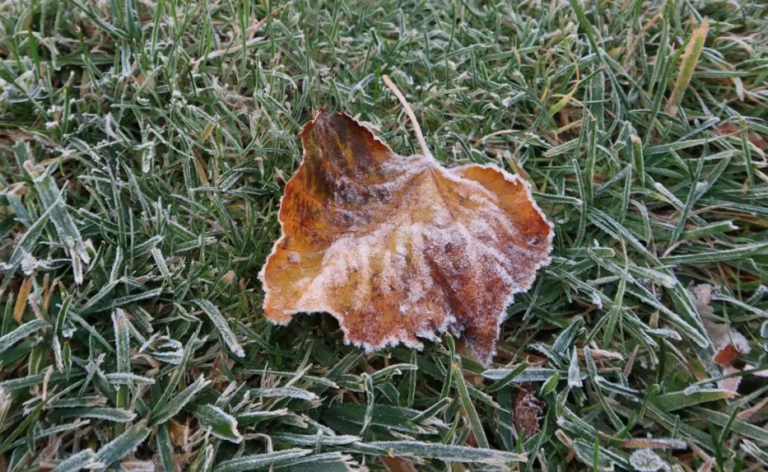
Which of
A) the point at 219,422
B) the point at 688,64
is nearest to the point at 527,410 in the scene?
the point at 219,422

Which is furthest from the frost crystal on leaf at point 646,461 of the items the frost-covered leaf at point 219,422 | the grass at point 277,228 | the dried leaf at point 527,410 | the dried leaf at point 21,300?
the dried leaf at point 21,300

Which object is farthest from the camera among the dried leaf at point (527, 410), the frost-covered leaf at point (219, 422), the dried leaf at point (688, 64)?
the dried leaf at point (688, 64)

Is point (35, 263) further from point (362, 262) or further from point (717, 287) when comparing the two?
point (717, 287)

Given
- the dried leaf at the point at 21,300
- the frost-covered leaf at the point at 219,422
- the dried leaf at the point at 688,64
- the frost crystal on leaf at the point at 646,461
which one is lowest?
the frost crystal on leaf at the point at 646,461

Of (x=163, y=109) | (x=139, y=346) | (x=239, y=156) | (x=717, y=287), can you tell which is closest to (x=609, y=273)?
(x=717, y=287)

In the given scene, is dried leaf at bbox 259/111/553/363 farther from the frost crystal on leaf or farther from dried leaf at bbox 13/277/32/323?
dried leaf at bbox 13/277/32/323

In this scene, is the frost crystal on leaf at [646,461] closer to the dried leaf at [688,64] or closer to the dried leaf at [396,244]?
the dried leaf at [396,244]
